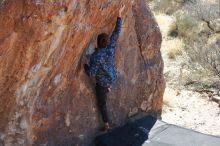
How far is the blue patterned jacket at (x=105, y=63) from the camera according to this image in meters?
6.21

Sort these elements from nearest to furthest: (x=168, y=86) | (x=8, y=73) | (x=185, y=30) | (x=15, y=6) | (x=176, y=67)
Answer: (x=15, y=6) < (x=8, y=73) < (x=168, y=86) < (x=176, y=67) < (x=185, y=30)

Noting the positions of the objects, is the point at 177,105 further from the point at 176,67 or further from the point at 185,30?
the point at 185,30

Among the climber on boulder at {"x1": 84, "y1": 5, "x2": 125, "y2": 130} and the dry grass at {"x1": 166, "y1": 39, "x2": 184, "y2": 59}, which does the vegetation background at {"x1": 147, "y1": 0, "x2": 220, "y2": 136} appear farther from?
the climber on boulder at {"x1": 84, "y1": 5, "x2": 125, "y2": 130}

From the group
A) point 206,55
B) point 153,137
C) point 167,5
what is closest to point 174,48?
point 206,55

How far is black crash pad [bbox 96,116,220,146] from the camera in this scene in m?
6.35

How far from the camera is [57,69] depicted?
18.5 feet

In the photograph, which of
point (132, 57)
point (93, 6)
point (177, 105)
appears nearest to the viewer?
point (93, 6)

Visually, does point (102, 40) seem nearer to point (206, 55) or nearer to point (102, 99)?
point (102, 99)

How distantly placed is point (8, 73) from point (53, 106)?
2.87 feet

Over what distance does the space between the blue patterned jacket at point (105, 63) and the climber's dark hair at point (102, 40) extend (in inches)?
2.1

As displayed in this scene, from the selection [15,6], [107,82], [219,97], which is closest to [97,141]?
[107,82]

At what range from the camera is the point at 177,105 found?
991 cm

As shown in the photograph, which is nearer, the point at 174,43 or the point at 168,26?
the point at 174,43

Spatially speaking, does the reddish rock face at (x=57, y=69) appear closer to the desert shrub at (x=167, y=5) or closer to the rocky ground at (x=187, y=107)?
the rocky ground at (x=187, y=107)
